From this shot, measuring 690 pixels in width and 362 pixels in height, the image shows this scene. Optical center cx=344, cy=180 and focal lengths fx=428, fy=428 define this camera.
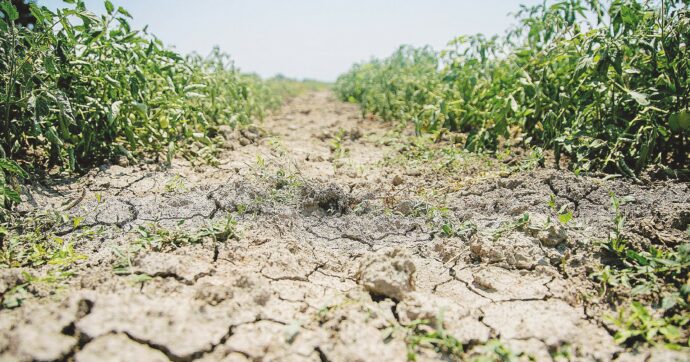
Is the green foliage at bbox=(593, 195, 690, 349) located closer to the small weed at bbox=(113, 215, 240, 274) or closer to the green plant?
the green plant

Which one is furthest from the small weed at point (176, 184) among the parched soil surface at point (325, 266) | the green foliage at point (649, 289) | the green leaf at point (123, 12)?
the green foliage at point (649, 289)

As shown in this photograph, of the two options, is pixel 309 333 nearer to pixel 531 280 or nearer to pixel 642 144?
pixel 531 280

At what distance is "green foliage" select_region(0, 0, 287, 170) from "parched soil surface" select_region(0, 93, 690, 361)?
30 centimetres

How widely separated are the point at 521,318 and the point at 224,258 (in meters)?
1.30

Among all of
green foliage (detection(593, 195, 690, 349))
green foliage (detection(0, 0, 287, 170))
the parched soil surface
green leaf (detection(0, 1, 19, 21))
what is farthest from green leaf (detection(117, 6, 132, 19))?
green foliage (detection(593, 195, 690, 349))

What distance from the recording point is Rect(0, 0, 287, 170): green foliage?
8.18ft

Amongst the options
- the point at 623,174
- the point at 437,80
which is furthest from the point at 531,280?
the point at 437,80

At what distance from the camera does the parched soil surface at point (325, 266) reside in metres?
1.45

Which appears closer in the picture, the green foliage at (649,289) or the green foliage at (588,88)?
the green foliage at (649,289)

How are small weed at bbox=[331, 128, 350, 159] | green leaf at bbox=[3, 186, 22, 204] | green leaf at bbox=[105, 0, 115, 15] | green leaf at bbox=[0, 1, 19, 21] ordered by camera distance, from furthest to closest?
1. small weed at bbox=[331, 128, 350, 159]
2. green leaf at bbox=[105, 0, 115, 15]
3. green leaf at bbox=[0, 1, 19, 21]
4. green leaf at bbox=[3, 186, 22, 204]

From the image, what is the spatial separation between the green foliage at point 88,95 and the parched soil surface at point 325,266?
30 centimetres

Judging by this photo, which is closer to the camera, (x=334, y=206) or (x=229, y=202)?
(x=229, y=202)

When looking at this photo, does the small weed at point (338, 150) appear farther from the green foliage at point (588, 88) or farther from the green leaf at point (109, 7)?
Answer: the green leaf at point (109, 7)

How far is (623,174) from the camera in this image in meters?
2.77
